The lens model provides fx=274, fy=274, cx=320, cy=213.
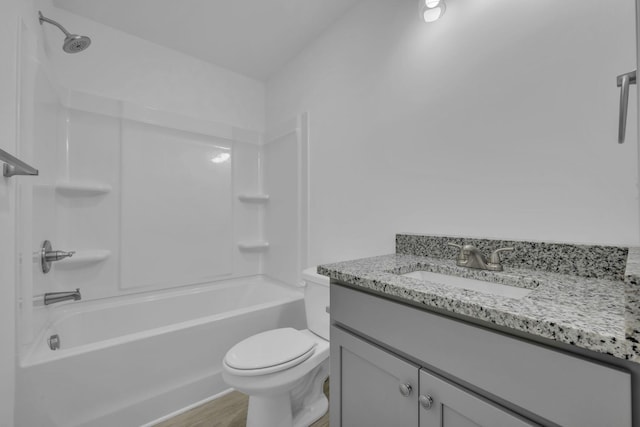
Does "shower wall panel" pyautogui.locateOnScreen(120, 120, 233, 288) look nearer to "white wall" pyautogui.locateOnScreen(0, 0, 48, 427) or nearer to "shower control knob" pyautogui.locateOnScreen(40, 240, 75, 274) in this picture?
"shower control knob" pyautogui.locateOnScreen(40, 240, 75, 274)

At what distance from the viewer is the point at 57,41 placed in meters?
1.81

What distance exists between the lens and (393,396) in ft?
2.46

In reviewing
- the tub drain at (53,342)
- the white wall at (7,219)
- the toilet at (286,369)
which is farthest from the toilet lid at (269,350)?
the tub drain at (53,342)

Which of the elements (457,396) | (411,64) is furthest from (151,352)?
(411,64)

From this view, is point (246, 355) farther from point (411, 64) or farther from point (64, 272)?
point (411, 64)

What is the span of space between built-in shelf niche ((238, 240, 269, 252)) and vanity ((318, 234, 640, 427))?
179cm

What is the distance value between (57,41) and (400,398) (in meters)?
2.77

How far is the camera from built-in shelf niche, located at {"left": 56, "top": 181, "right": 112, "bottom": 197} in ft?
5.98

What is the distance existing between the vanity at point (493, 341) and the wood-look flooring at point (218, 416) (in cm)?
82

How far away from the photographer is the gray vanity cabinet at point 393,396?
59 centimetres

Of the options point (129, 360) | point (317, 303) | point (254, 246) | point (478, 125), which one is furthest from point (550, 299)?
point (254, 246)

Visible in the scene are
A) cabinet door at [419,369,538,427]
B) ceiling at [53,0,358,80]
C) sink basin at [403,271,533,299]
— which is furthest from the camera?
ceiling at [53,0,358,80]

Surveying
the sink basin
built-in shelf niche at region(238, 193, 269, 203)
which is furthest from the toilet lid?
built-in shelf niche at region(238, 193, 269, 203)

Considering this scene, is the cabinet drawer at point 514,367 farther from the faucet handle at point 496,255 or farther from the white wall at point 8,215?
the white wall at point 8,215
